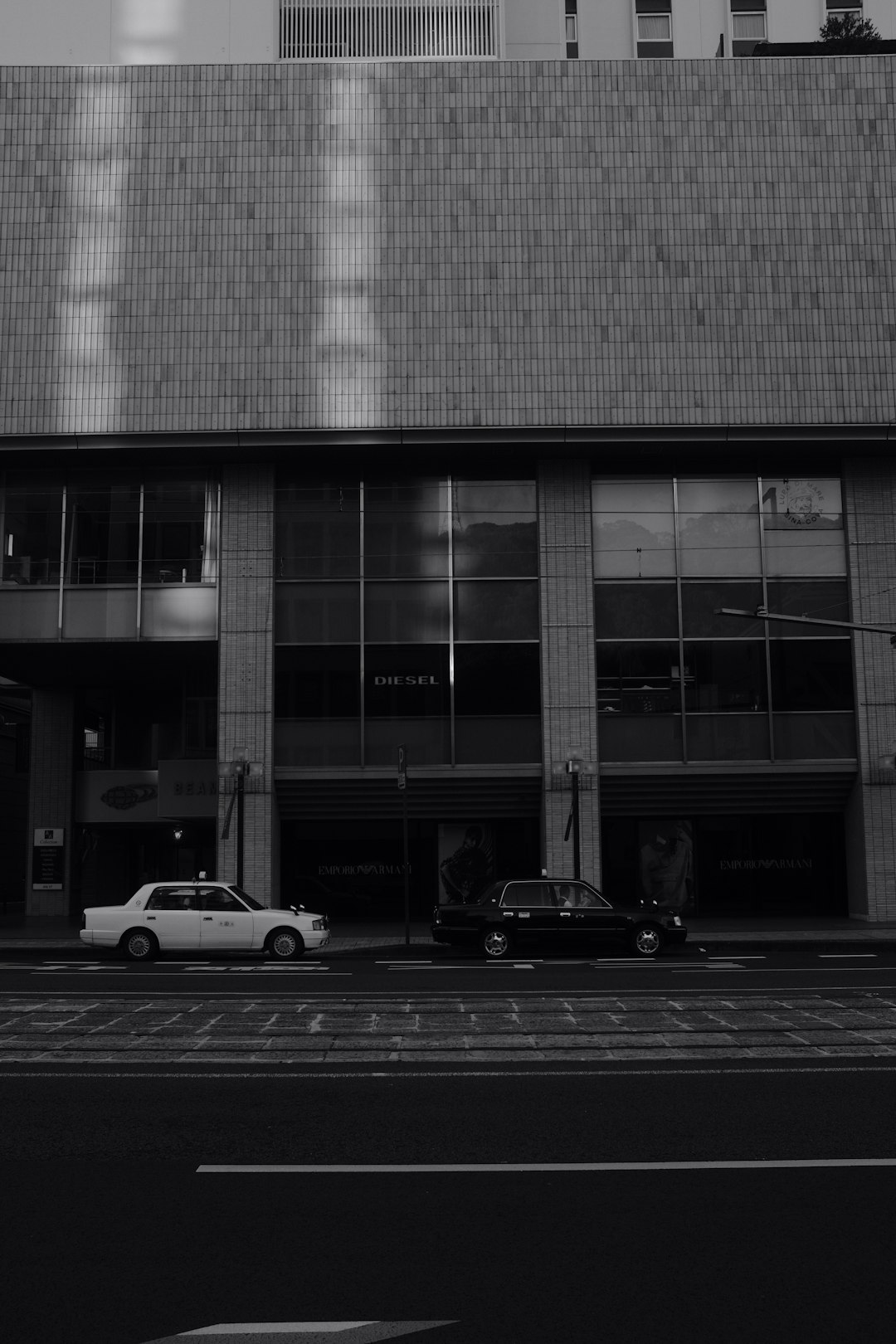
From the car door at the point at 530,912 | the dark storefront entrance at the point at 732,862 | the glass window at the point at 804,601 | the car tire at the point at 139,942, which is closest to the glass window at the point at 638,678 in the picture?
the glass window at the point at 804,601

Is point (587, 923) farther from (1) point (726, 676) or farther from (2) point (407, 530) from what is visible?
(2) point (407, 530)

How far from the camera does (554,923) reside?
69.3ft

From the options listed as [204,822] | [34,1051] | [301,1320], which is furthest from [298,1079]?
[204,822]

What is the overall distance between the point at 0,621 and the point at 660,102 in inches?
796

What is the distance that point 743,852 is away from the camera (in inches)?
1188

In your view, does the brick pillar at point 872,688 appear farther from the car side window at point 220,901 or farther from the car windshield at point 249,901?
the car side window at point 220,901

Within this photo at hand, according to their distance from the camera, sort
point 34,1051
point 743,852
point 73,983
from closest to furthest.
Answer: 1. point 34,1051
2. point 73,983
3. point 743,852

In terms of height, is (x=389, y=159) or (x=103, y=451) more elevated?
(x=389, y=159)

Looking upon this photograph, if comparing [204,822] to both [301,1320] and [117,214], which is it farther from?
[301,1320]

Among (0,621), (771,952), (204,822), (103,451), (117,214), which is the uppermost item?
(117,214)

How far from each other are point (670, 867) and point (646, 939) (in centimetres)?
903

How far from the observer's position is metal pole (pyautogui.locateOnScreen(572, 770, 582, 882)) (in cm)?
2711

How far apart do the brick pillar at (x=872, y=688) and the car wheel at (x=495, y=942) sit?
430 inches

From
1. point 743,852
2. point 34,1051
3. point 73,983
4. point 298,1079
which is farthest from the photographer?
point 743,852
